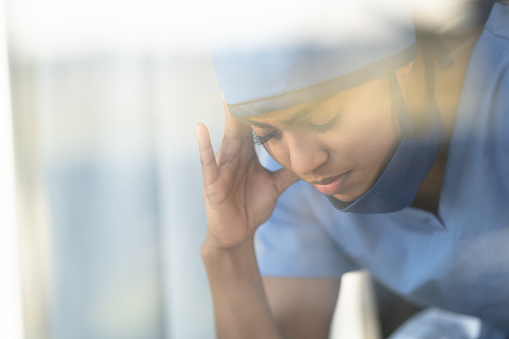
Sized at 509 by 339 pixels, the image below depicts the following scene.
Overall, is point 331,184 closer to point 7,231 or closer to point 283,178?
point 283,178

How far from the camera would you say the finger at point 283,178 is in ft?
2.12

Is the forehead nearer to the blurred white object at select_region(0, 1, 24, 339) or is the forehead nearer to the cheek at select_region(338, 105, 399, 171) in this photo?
the cheek at select_region(338, 105, 399, 171)

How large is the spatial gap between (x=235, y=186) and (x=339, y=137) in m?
0.16

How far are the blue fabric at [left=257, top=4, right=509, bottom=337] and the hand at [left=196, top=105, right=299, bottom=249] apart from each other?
0.03m

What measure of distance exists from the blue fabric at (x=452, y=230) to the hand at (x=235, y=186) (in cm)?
3

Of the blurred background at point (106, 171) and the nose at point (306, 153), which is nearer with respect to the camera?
the nose at point (306, 153)

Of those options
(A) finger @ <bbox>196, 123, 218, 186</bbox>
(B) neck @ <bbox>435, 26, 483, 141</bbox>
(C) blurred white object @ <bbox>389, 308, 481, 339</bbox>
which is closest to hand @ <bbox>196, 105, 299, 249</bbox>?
(A) finger @ <bbox>196, 123, 218, 186</bbox>

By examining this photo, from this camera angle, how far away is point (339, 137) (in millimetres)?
580

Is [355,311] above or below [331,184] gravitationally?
below

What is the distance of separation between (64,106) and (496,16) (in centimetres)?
60

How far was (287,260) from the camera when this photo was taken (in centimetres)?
83

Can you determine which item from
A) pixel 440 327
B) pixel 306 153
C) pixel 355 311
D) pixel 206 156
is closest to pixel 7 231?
pixel 206 156

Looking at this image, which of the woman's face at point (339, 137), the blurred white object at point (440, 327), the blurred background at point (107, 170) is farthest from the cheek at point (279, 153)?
the blurred white object at point (440, 327)

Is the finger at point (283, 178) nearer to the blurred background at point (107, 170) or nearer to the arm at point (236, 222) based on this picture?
the arm at point (236, 222)
